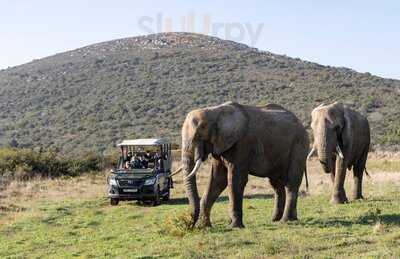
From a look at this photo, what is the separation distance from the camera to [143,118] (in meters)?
66.8

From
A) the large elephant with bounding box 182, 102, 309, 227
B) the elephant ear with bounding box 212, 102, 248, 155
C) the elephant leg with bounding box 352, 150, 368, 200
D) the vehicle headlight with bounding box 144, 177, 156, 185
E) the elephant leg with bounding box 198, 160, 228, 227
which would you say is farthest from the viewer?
the vehicle headlight with bounding box 144, 177, 156, 185

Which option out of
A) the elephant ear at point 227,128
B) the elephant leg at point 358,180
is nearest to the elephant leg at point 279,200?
the elephant ear at point 227,128

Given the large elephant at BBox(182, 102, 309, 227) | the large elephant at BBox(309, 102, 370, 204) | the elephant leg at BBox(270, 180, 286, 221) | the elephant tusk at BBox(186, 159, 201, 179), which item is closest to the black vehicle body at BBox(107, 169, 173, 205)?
the large elephant at BBox(309, 102, 370, 204)

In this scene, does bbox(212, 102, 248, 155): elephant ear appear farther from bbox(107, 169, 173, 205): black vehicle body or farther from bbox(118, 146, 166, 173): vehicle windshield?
bbox(118, 146, 166, 173): vehicle windshield

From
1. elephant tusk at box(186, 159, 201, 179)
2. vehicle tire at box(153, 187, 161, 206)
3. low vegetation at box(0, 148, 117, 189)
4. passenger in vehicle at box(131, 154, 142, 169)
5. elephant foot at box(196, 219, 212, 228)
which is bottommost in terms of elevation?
low vegetation at box(0, 148, 117, 189)

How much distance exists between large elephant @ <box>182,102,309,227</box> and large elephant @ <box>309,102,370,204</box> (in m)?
2.23

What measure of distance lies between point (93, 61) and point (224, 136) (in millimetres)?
84781

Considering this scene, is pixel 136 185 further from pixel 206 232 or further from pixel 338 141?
pixel 206 232

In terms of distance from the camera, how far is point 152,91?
77.2 m

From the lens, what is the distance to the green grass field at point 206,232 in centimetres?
1069

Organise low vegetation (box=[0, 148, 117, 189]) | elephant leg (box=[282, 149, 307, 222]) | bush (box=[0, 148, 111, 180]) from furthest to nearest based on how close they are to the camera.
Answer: bush (box=[0, 148, 111, 180]), low vegetation (box=[0, 148, 117, 189]), elephant leg (box=[282, 149, 307, 222])

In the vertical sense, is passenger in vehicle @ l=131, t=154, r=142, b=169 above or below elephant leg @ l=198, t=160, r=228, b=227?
below

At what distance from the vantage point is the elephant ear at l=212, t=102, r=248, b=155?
41.3ft

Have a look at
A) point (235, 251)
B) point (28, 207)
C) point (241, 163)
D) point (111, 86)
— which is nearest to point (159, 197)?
point (28, 207)
